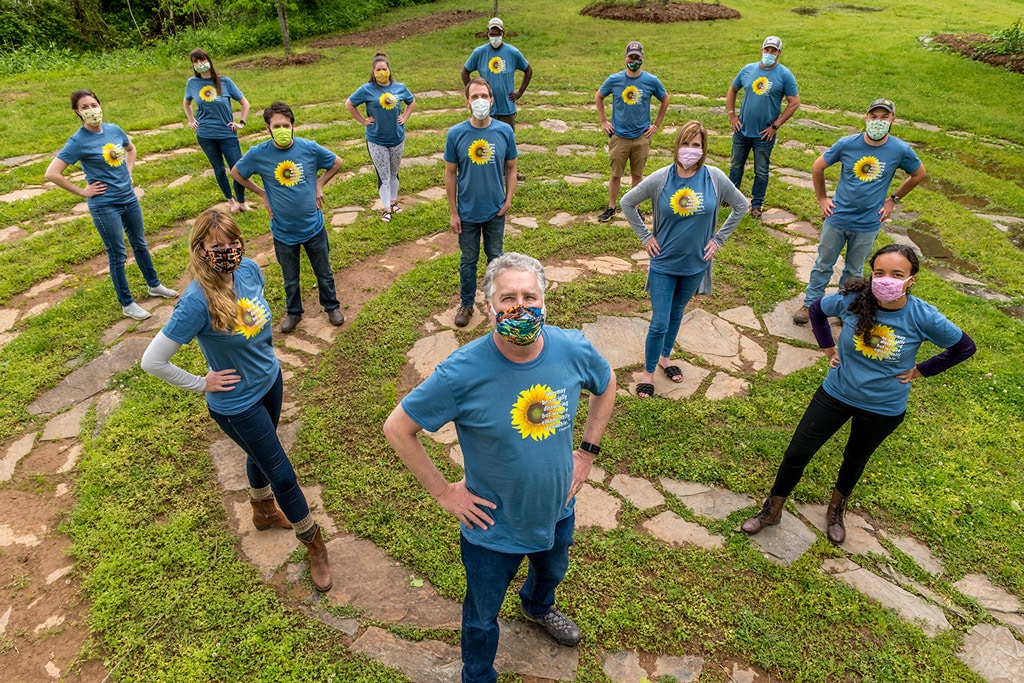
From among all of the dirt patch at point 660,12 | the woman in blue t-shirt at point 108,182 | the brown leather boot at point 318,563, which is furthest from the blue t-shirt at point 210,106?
the dirt patch at point 660,12

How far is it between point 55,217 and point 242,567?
7042 millimetres

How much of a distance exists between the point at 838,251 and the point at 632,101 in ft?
11.3

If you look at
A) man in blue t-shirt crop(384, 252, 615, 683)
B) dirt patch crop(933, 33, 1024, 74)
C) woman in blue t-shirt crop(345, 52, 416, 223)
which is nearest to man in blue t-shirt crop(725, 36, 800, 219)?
woman in blue t-shirt crop(345, 52, 416, 223)

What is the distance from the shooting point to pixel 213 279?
3.35m

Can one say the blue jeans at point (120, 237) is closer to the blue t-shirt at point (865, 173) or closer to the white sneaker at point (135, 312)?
the white sneaker at point (135, 312)

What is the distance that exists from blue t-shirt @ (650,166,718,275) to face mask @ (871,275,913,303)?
1.53 m

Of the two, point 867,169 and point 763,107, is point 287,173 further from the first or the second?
point 763,107

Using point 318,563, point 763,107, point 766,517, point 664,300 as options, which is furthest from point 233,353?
point 763,107

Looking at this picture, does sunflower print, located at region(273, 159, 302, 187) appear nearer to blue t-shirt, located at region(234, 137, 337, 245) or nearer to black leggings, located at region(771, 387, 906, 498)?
blue t-shirt, located at region(234, 137, 337, 245)

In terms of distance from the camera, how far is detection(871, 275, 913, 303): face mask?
3438 millimetres

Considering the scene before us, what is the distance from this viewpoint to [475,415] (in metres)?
2.53

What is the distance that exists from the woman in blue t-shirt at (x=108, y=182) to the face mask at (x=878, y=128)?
713 centimetres

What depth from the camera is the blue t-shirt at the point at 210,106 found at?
315 inches

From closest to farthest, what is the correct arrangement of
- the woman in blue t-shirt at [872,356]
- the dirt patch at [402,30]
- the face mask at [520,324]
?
the face mask at [520,324] < the woman in blue t-shirt at [872,356] < the dirt patch at [402,30]
